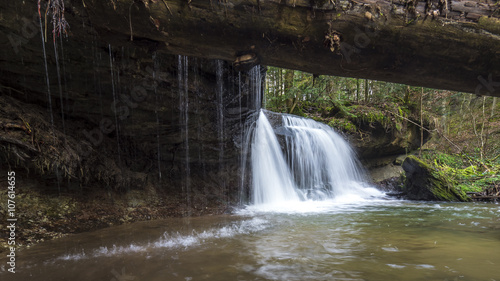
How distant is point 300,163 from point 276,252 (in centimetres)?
712

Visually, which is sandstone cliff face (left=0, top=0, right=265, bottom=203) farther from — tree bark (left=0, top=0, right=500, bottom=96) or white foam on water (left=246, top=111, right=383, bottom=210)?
white foam on water (left=246, top=111, right=383, bottom=210)

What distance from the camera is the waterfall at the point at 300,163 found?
348 inches

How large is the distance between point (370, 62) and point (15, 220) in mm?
5612

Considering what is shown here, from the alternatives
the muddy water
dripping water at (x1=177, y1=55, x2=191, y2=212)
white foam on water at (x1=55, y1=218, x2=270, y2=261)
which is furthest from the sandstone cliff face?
white foam on water at (x1=55, y1=218, x2=270, y2=261)

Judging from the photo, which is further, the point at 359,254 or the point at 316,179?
the point at 316,179

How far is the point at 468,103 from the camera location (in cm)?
1389

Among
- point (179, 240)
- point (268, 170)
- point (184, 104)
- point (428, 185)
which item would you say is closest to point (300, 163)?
point (268, 170)

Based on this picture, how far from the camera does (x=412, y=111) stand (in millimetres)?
13375

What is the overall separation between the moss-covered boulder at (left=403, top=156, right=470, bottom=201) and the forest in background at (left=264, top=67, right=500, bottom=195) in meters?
1.92

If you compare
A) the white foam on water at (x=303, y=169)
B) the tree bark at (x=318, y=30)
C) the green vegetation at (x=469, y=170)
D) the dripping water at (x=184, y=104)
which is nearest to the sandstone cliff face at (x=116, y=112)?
the dripping water at (x=184, y=104)

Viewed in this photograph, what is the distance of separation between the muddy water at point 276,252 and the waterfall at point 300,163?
357cm

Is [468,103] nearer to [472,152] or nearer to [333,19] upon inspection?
[472,152]

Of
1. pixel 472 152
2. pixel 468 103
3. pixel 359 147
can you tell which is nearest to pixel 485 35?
pixel 359 147

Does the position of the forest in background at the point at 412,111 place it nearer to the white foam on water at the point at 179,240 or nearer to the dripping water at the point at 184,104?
the dripping water at the point at 184,104
